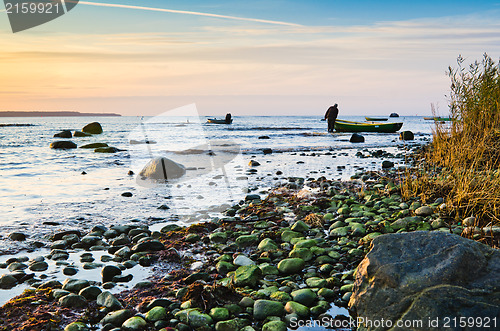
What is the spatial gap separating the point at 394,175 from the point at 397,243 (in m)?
7.61

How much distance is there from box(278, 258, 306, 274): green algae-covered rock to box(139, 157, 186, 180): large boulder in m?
7.86

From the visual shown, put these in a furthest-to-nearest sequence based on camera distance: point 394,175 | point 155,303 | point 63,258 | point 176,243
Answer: point 394,175 < point 176,243 < point 63,258 < point 155,303

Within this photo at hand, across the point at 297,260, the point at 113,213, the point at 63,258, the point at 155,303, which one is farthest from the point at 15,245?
the point at 297,260

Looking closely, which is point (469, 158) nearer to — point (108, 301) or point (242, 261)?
point (242, 261)

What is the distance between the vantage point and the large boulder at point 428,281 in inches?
103

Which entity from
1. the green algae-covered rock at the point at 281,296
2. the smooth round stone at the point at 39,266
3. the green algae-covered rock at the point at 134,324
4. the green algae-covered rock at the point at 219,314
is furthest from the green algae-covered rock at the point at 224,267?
the smooth round stone at the point at 39,266

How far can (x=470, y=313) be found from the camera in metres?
2.55

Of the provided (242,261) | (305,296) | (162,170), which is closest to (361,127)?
(162,170)

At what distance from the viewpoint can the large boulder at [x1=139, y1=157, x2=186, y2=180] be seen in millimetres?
11681

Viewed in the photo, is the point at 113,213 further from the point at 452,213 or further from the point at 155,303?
the point at 452,213

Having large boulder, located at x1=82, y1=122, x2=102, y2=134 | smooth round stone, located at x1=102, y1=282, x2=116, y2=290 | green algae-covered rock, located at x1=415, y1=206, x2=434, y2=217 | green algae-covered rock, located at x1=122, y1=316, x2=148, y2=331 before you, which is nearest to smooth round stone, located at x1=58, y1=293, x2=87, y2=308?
smooth round stone, located at x1=102, y1=282, x2=116, y2=290

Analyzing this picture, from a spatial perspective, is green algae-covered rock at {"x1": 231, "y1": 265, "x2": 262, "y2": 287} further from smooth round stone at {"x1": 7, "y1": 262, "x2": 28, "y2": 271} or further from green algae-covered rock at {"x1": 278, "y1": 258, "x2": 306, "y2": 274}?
smooth round stone at {"x1": 7, "y1": 262, "x2": 28, "y2": 271}

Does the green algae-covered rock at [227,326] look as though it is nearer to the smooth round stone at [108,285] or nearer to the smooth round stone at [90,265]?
the smooth round stone at [108,285]

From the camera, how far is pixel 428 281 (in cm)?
279
